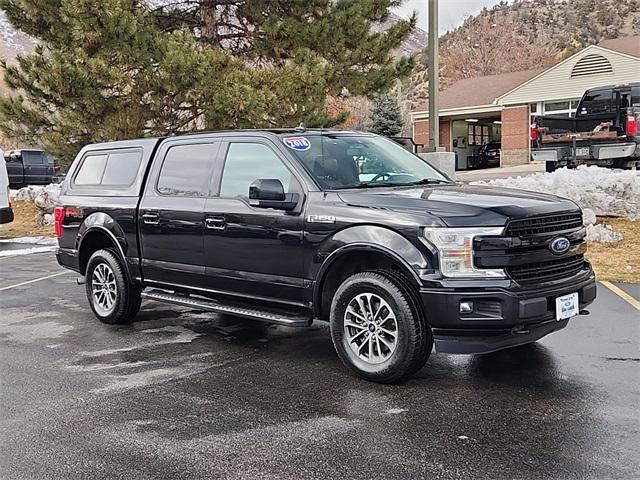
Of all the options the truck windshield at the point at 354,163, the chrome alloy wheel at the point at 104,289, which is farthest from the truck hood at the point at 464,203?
the chrome alloy wheel at the point at 104,289

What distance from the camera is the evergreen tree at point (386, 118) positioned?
3419 cm

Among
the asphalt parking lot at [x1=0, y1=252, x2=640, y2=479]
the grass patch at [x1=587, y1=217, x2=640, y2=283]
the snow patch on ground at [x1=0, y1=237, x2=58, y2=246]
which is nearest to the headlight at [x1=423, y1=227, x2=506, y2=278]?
the asphalt parking lot at [x1=0, y1=252, x2=640, y2=479]

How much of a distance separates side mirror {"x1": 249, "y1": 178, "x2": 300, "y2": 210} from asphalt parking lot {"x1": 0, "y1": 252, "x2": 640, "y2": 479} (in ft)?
4.27

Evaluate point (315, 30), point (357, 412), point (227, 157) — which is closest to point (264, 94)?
point (315, 30)

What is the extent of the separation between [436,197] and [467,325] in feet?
3.32

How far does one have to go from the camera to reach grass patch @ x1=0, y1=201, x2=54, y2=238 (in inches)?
663

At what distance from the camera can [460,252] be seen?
4.65m

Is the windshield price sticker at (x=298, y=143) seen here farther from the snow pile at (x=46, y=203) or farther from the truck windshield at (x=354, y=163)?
the snow pile at (x=46, y=203)

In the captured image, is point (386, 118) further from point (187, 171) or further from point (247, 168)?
point (247, 168)

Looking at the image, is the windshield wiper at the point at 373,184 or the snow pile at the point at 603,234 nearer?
the windshield wiper at the point at 373,184

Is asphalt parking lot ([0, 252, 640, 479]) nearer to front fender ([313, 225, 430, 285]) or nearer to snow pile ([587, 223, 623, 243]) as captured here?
front fender ([313, 225, 430, 285])

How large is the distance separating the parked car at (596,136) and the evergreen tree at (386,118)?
57.1 ft

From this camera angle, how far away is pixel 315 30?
15508mm

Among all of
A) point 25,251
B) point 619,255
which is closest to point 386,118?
point 25,251
